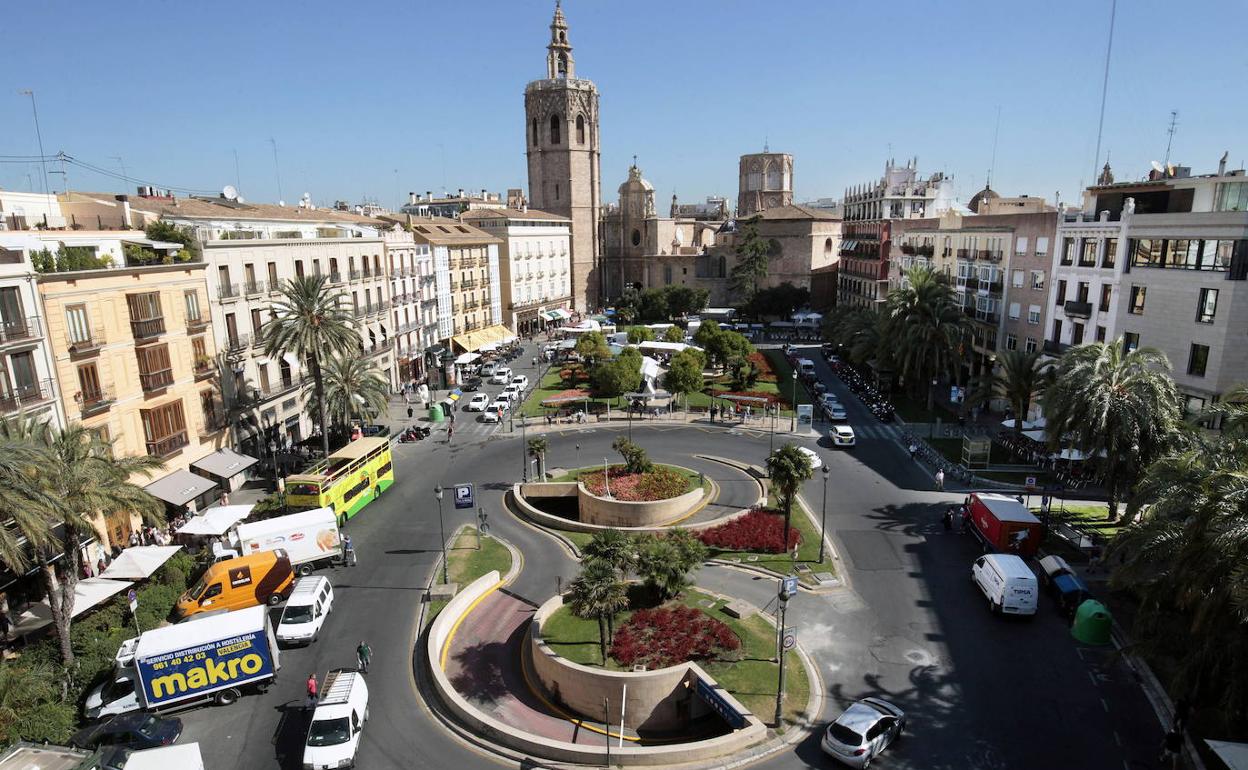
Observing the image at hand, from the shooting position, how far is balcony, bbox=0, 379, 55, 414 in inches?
991

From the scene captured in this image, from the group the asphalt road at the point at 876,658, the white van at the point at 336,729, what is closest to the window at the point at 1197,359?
the asphalt road at the point at 876,658

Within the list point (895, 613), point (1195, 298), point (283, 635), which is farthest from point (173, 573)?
point (1195, 298)

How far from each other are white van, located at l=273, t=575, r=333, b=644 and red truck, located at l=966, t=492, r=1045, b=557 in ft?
84.6

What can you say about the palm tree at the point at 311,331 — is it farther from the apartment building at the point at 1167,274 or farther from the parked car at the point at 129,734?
the apartment building at the point at 1167,274

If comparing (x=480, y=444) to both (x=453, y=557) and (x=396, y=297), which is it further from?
(x=396, y=297)

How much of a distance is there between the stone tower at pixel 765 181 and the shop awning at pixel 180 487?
117 meters

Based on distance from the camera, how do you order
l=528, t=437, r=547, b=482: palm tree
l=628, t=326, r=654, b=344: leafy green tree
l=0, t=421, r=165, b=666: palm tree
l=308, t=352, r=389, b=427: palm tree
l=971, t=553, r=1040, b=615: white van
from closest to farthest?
l=0, t=421, r=165, b=666: palm tree, l=971, t=553, r=1040, b=615: white van, l=528, t=437, r=547, b=482: palm tree, l=308, t=352, r=389, b=427: palm tree, l=628, t=326, r=654, b=344: leafy green tree

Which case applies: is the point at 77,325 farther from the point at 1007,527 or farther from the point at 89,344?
the point at 1007,527

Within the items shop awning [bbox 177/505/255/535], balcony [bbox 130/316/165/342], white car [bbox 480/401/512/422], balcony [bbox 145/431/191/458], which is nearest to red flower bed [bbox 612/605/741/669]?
shop awning [bbox 177/505/255/535]

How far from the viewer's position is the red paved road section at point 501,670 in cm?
2034

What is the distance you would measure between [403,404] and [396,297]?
31.3 ft

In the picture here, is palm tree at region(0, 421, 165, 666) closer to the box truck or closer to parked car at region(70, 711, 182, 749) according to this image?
the box truck

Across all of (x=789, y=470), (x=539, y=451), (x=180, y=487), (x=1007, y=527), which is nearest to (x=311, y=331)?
(x=180, y=487)

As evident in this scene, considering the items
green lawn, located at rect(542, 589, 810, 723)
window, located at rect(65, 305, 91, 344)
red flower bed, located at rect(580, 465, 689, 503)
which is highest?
window, located at rect(65, 305, 91, 344)
